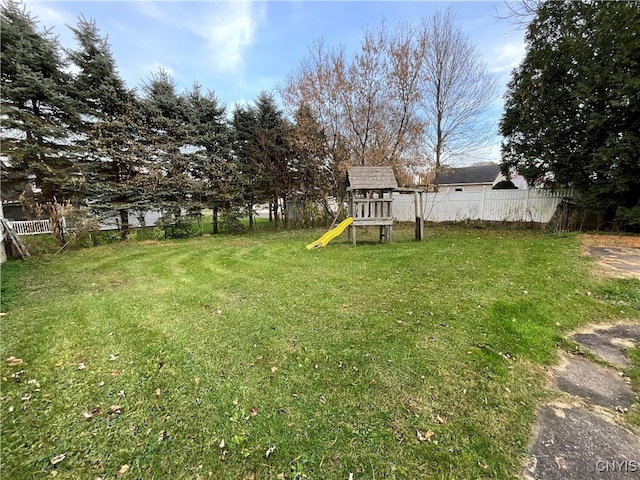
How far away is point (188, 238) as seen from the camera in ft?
37.3

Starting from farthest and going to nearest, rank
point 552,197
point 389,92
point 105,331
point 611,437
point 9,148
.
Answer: point 389,92 < point 552,197 < point 9,148 < point 105,331 < point 611,437

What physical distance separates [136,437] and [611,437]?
119 inches

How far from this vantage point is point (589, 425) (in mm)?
1840

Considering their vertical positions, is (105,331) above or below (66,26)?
below

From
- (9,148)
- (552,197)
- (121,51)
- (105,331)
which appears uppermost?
(121,51)

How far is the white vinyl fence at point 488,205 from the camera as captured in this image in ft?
34.7

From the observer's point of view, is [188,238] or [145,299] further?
[188,238]

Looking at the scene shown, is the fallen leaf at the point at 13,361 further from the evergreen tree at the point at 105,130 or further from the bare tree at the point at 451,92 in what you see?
the bare tree at the point at 451,92

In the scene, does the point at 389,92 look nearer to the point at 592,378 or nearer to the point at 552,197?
the point at 552,197

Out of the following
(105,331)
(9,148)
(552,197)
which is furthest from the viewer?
(552,197)

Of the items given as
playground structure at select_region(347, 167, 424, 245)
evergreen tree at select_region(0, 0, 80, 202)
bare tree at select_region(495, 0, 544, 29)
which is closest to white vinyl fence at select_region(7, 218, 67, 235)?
evergreen tree at select_region(0, 0, 80, 202)

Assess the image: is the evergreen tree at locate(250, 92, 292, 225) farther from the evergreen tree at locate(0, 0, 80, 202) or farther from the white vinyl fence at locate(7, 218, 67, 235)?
the white vinyl fence at locate(7, 218, 67, 235)

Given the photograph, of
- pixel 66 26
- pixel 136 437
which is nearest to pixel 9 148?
pixel 66 26

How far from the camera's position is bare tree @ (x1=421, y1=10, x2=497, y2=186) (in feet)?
41.4
